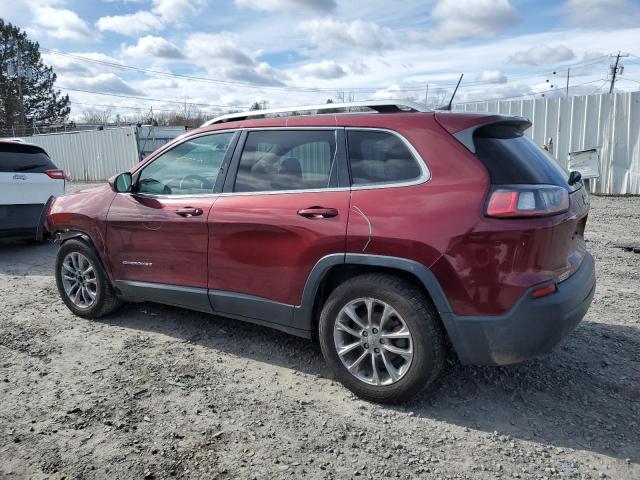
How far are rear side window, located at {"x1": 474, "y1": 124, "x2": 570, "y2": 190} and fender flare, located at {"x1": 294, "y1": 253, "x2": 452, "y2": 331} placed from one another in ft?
2.09

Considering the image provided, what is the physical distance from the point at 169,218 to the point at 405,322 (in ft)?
6.76

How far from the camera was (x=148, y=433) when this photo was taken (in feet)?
9.43

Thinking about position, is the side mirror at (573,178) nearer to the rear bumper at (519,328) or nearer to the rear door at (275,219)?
the rear bumper at (519,328)

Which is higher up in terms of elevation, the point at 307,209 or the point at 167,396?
the point at 307,209

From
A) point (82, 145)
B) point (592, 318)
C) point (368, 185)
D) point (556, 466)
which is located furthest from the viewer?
point (82, 145)

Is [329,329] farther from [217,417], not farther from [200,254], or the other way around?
[200,254]

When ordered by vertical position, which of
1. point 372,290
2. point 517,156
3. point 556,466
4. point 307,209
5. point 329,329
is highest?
point 517,156

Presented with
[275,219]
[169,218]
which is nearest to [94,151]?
[169,218]

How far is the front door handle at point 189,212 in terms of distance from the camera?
3777 mm

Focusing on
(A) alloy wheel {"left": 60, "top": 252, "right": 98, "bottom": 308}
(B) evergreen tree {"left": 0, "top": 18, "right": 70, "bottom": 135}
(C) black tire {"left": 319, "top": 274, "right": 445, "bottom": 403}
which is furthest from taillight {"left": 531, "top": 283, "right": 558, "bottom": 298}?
(B) evergreen tree {"left": 0, "top": 18, "right": 70, "bottom": 135}

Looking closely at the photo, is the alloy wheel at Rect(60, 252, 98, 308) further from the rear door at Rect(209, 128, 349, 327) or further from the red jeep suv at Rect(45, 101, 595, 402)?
the rear door at Rect(209, 128, 349, 327)

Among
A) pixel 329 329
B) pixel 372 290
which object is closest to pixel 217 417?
pixel 329 329

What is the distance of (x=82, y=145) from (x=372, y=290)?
1021 inches

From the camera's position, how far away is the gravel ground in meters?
2.59
